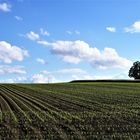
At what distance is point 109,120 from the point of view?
2530 centimetres

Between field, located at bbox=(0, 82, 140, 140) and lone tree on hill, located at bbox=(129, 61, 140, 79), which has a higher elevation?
lone tree on hill, located at bbox=(129, 61, 140, 79)

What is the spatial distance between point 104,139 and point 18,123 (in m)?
6.72

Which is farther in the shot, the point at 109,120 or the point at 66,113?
the point at 66,113

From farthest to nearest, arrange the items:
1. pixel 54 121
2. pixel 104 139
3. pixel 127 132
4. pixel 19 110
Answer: pixel 19 110, pixel 54 121, pixel 127 132, pixel 104 139

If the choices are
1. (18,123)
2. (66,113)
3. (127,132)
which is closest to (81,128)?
(127,132)

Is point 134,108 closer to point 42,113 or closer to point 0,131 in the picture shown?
point 42,113

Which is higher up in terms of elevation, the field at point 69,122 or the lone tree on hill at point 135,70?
the lone tree on hill at point 135,70

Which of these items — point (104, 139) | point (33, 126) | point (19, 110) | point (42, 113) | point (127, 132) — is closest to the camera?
point (104, 139)

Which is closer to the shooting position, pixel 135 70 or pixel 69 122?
pixel 69 122

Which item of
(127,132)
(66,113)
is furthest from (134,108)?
(127,132)

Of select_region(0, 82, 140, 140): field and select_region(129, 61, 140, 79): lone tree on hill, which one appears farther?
select_region(129, 61, 140, 79): lone tree on hill

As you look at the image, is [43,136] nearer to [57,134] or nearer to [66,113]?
[57,134]

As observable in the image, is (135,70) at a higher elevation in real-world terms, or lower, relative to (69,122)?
higher

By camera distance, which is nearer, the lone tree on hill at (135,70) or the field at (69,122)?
the field at (69,122)
